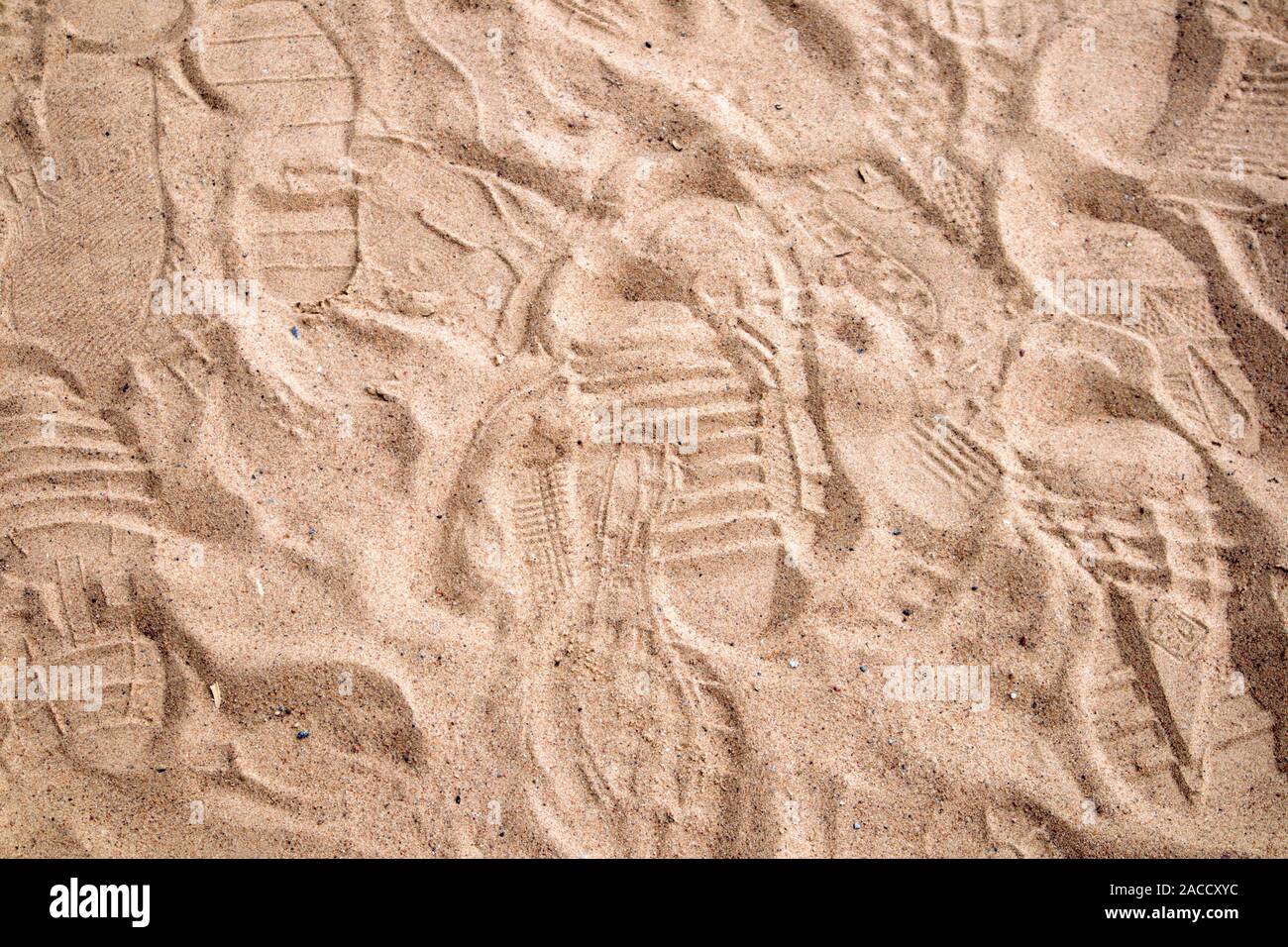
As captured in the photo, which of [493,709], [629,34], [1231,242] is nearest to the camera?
[493,709]

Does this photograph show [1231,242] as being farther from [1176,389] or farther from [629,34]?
[629,34]

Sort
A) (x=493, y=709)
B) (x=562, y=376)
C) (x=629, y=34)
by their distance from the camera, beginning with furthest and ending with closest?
(x=629, y=34) < (x=562, y=376) < (x=493, y=709)

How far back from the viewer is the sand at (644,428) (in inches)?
113

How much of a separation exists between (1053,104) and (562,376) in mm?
2146

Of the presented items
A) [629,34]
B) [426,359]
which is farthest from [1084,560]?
[629,34]

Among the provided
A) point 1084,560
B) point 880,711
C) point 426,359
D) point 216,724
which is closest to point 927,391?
point 1084,560

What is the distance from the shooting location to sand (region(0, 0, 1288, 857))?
2873 mm

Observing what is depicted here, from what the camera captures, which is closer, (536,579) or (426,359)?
(536,579)

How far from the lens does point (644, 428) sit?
3.21 metres

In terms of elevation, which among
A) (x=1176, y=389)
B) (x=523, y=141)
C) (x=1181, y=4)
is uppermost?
(x=1181, y=4)

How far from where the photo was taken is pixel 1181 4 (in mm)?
3826

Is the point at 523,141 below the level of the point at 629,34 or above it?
below

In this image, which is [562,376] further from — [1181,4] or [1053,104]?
[1181,4]

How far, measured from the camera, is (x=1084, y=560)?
121 inches
